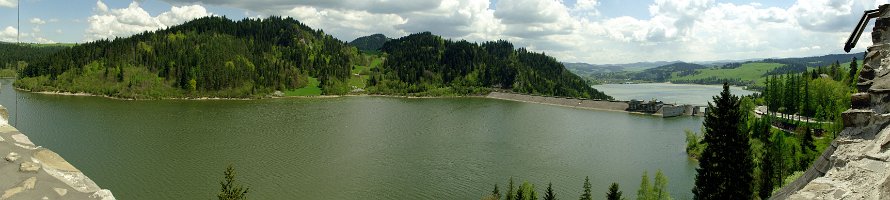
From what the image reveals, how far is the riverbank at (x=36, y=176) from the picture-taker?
20.1ft

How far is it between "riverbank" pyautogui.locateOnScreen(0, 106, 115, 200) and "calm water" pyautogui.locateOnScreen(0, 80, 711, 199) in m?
33.5

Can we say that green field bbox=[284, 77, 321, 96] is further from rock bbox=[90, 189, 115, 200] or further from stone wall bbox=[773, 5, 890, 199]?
stone wall bbox=[773, 5, 890, 199]

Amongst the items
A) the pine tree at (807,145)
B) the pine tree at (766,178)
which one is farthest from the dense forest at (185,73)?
the pine tree at (766,178)

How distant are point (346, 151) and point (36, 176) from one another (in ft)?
179

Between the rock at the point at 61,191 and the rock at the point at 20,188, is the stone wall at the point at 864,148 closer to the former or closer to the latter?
the rock at the point at 61,191

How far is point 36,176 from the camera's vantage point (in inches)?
251

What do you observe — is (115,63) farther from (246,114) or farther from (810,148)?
(810,148)

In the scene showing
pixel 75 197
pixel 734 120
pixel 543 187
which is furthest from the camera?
pixel 543 187

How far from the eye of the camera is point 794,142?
6019cm

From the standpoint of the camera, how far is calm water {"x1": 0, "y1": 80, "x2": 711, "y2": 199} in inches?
1710

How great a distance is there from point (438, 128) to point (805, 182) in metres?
79.5

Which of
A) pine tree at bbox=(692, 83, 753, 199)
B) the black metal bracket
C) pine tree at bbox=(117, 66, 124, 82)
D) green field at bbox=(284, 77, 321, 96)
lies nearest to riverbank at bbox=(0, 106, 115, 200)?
the black metal bracket

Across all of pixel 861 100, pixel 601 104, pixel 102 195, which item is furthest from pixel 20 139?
pixel 601 104

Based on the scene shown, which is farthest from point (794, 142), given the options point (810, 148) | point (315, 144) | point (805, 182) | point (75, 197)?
point (75, 197)
